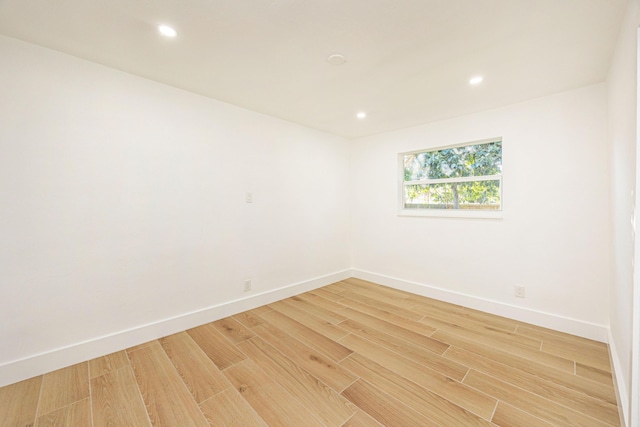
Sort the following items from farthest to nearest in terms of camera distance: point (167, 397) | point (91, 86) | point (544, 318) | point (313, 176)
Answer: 1. point (313, 176)
2. point (544, 318)
3. point (91, 86)
4. point (167, 397)

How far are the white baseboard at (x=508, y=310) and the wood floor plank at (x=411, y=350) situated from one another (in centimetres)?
105

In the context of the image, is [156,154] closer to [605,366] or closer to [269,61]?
[269,61]

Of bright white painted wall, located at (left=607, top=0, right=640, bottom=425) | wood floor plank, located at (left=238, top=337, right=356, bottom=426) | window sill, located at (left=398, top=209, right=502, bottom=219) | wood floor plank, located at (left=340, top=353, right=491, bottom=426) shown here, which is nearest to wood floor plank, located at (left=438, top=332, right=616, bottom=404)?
bright white painted wall, located at (left=607, top=0, right=640, bottom=425)

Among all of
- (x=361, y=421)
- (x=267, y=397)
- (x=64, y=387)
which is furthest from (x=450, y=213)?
(x=64, y=387)

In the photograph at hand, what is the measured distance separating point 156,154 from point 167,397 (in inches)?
74.6

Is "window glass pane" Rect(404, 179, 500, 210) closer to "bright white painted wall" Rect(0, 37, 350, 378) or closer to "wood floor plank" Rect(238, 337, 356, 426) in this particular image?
"bright white painted wall" Rect(0, 37, 350, 378)

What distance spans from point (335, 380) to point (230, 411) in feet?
2.25

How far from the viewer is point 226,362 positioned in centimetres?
200

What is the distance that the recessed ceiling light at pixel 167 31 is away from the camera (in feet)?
5.26

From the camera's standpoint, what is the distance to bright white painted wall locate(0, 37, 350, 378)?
178cm

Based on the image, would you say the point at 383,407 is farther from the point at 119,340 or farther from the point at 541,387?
the point at 119,340

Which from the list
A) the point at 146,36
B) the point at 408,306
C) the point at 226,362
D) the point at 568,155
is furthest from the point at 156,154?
the point at 568,155

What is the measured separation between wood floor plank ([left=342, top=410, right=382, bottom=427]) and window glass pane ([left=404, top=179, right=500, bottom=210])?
2.51m

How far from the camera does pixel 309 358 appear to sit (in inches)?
80.7
